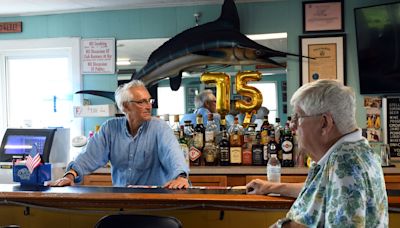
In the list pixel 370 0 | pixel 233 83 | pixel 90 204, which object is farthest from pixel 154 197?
pixel 370 0

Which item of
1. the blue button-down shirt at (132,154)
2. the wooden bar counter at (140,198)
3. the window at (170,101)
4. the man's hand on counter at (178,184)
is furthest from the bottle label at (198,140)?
the wooden bar counter at (140,198)

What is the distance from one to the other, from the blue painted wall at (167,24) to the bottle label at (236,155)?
0.76m

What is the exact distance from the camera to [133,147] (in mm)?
2502

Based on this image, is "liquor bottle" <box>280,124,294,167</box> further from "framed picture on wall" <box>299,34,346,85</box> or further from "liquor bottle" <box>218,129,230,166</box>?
"framed picture on wall" <box>299,34,346,85</box>

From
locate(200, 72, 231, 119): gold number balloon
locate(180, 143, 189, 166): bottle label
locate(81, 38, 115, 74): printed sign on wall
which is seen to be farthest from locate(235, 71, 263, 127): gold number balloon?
locate(81, 38, 115, 74): printed sign on wall

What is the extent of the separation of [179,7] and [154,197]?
2473 mm

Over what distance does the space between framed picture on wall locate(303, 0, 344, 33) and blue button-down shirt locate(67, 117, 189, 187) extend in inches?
70.4

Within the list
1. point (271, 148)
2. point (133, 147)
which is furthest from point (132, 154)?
point (271, 148)

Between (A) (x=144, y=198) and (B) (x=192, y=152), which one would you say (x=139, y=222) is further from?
(B) (x=192, y=152)

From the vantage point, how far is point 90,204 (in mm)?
1900

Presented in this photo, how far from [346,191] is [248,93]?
8.62 ft

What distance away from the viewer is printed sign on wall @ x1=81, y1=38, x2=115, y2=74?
404cm

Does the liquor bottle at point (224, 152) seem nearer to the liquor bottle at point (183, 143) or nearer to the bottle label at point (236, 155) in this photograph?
the bottle label at point (236, 155)

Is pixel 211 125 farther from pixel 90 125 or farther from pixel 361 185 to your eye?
pixel 361 185
